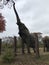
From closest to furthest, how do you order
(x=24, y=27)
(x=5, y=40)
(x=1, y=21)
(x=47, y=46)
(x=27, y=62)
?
(x=27, y=62) < (x=24, y=27) < (x=5, y=40) < (x=47, y=46) < (x=1, y=21)

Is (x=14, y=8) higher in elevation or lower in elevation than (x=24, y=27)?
higher

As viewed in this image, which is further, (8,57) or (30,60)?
(30,60)

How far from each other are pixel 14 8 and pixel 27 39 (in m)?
2.60

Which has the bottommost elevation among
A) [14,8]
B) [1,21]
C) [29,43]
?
[29,43]

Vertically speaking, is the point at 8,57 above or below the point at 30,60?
above

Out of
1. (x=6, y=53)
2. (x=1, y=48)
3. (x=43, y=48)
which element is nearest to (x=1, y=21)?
(x=43, y=48)

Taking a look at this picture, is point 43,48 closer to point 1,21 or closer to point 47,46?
point 47,46

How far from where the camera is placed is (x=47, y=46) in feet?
82.4

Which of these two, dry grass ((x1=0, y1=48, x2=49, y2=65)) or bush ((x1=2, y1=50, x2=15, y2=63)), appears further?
bush ((x1=2, y1=50, x2=15, y2=63))

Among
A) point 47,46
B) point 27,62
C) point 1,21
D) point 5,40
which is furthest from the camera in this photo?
point 1,21

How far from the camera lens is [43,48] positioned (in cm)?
2661

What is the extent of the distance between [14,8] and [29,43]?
2939 millimetres

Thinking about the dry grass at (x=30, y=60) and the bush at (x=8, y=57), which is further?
the bush at (x=8, y=57)

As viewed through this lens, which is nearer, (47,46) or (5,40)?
Answer: (5,40)
